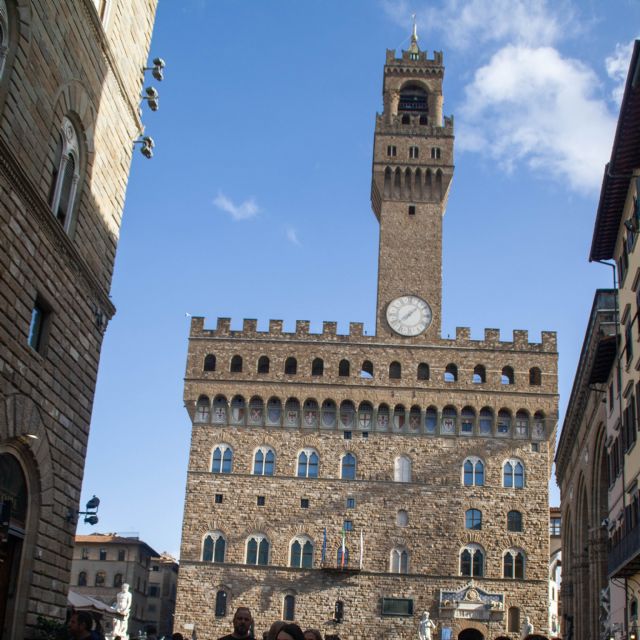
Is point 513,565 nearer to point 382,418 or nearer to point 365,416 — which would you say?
point 382,418

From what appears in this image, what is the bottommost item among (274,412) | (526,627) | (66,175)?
(526,627)

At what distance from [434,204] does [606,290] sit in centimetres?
2431

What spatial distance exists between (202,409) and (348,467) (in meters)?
7.89

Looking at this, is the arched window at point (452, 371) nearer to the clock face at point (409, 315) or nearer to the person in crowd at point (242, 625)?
the clock face at point (409, 315)

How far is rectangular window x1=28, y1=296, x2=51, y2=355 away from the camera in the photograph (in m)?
16.6

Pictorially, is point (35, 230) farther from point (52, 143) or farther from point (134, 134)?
point (134, 134)

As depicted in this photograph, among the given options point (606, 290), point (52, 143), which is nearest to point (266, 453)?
point (606, 290)

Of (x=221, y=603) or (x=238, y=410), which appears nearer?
(x=221, y=603)

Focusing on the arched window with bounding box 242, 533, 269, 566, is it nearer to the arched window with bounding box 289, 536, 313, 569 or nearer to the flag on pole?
the arched window with bounding box 289, 536, 313, 569

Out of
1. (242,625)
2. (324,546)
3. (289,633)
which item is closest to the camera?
(289,633)

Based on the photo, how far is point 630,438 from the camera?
25125mm

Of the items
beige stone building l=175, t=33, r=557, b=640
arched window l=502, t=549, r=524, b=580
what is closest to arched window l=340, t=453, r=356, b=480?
beige stone building l=175, t=33, r=557, b=640

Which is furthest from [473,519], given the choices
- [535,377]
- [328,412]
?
[328,412]

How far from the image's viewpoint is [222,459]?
48094 mm
